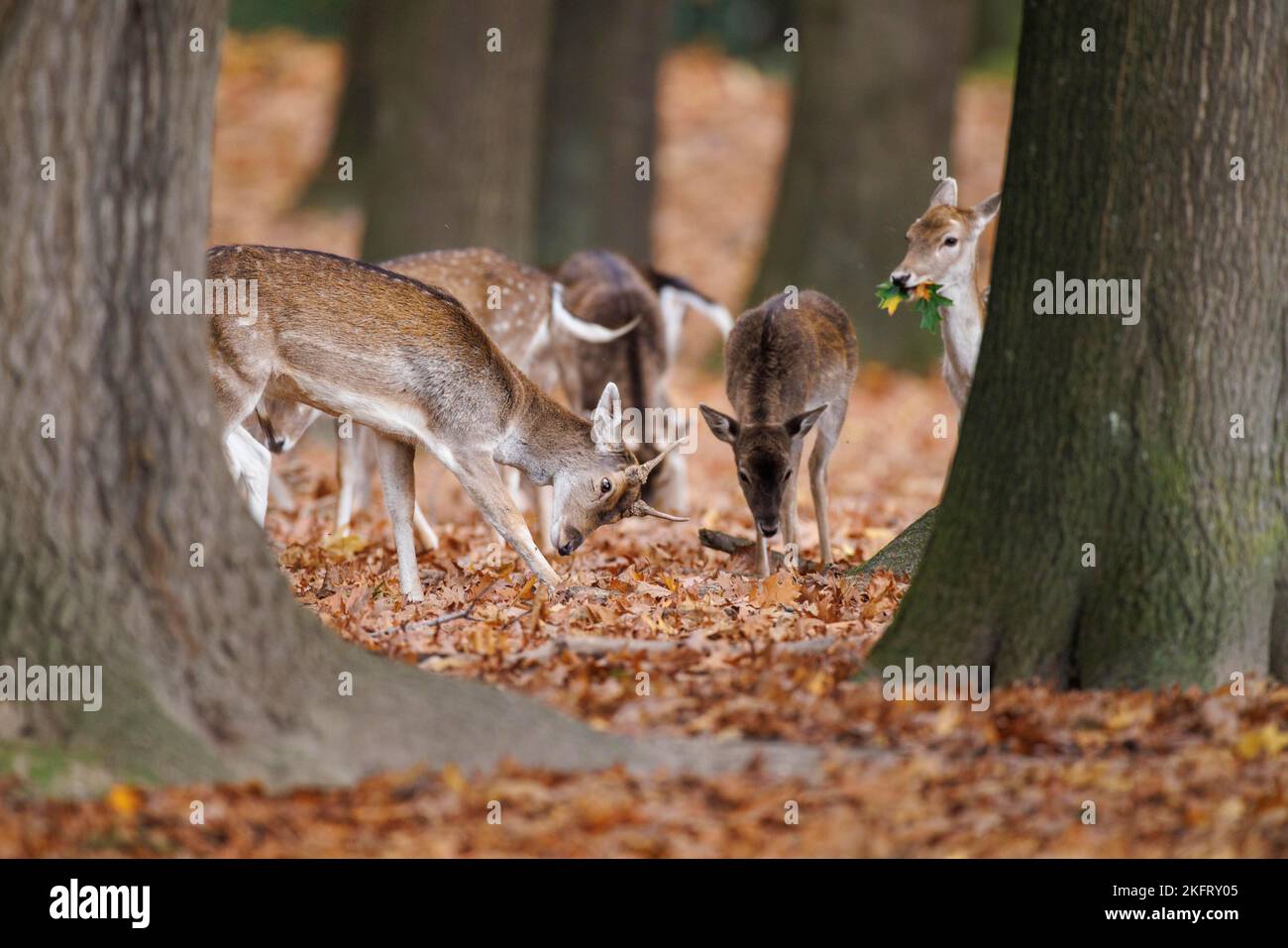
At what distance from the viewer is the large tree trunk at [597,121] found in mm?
19156

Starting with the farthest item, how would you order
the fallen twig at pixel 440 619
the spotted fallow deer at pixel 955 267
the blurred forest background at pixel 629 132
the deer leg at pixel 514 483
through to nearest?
the blurred forest background at pixel 629 132
the deer leg at pixel 514 483
the spotted fallow deer at pixel 955 267
the fallen twig at pixel 440 619

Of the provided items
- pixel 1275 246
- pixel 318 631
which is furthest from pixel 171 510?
pixel 1275 246

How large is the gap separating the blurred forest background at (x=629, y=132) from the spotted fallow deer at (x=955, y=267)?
236 inches

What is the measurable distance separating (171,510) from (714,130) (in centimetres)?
2272

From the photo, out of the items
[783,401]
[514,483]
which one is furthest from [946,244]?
[514,483]

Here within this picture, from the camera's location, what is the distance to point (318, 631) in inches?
209

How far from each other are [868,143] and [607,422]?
965cm

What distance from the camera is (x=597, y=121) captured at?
1938 cm

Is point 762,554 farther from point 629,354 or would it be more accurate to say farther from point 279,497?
point 279,497

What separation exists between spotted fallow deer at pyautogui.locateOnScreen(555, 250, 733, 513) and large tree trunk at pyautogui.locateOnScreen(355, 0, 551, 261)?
2.48m

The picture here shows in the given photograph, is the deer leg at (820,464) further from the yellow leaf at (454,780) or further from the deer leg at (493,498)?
the yellow leaf at (454,780)

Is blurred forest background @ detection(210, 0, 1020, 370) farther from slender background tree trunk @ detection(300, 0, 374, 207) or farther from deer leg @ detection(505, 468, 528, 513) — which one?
deer leg @ detection(505, 468, 528, 513)

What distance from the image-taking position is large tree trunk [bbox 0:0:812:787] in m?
4.74

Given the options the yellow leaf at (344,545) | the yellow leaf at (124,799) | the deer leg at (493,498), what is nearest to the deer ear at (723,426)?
the deer leg at (493,498)
